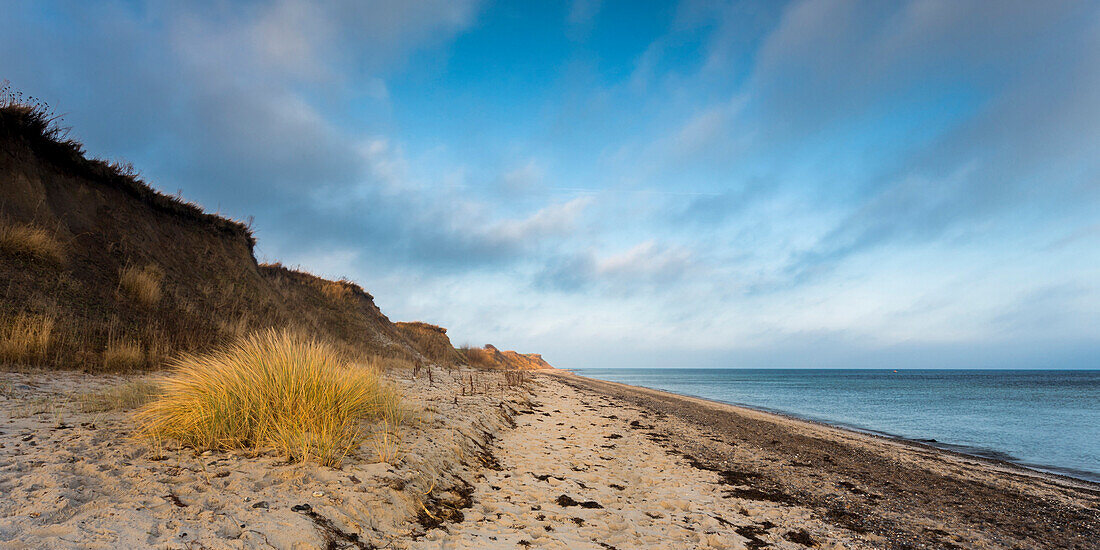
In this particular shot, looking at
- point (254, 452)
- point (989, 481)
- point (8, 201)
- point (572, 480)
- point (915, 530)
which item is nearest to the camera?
A: point (254, 452)

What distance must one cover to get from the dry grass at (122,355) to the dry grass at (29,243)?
10.3 feet

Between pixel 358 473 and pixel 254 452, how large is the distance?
42.7 inches

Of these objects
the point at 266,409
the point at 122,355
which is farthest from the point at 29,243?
the point at 266,409

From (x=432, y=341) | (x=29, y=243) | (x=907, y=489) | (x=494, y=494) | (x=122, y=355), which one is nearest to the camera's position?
(x=494, y=494)

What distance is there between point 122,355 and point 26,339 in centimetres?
119

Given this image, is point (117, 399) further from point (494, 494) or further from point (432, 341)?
point (432, 341)

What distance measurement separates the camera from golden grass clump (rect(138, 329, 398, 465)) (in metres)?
4.34

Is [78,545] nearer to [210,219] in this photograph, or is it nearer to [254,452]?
[254,452]

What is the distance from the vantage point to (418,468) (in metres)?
4.73

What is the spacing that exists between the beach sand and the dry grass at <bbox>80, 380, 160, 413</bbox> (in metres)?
0.21

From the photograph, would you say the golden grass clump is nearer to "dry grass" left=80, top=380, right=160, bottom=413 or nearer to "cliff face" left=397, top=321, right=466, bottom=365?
"dry grass" left=80, top=380, right=160, bottom=413

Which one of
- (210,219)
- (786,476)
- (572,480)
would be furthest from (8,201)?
(786,476)

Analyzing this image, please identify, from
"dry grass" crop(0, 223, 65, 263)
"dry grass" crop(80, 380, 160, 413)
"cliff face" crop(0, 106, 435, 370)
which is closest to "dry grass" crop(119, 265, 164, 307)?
"cliff face" crop(0, 106, 435, 370)

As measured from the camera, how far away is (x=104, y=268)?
415 inches
